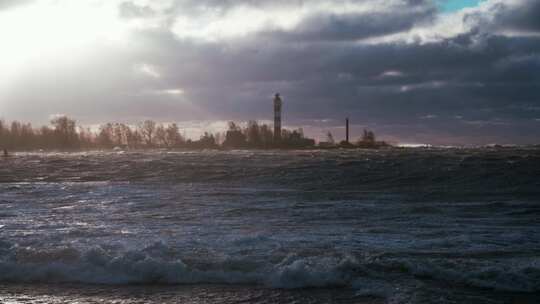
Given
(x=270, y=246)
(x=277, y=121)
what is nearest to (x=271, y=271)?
(x=270, y=246)

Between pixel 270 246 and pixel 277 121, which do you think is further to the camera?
pixel 277 121

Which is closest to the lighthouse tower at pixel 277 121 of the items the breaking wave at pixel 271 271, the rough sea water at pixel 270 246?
the rough sea water at pixel 270 246

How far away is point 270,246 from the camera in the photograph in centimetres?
1128

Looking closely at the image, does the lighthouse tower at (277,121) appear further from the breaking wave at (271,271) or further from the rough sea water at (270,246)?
the breaking wave at (271,271)

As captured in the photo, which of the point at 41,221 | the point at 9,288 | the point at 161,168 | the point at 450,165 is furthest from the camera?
the point at 161,168

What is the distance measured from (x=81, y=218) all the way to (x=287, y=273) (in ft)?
29.5

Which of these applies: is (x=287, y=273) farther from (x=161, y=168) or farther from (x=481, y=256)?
(x=161, y=168)

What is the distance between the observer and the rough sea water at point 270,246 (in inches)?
338

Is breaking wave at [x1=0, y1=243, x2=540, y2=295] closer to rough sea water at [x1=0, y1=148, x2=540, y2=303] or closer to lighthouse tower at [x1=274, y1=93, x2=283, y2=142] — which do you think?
rough sea water at [x1=0, y1=148, x2=540, y2=303]

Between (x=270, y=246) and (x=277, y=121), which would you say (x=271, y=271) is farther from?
(x=277, y=121)

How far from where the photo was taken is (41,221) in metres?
15.1

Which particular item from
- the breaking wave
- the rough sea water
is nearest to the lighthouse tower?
the rough sea water

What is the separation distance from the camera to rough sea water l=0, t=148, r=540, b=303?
8586 millimetres

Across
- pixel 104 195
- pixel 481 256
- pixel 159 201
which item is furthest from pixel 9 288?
pixel 104 195
